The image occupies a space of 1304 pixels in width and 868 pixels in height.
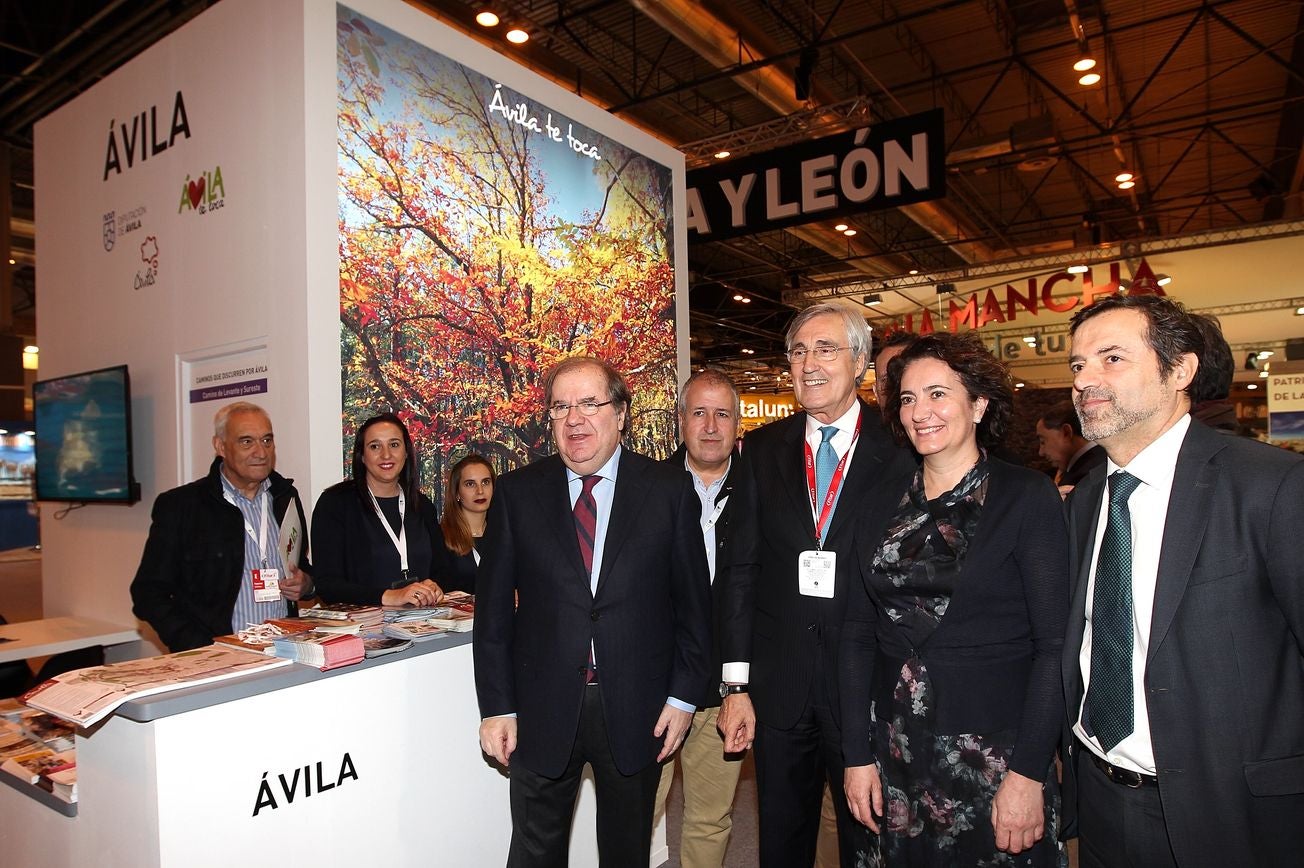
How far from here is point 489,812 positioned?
2.50 metres

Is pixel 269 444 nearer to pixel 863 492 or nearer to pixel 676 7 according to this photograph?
pixel 863 492

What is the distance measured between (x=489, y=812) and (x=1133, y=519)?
6.58 ft

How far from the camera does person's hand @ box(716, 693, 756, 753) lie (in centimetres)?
222

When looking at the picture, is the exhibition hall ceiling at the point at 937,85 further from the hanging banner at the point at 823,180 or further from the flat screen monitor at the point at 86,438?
the flat screen monitor at the point at 86,438

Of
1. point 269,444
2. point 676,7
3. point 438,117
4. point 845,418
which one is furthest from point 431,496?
point 676,7

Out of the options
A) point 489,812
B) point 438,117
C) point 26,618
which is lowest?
point 26,618

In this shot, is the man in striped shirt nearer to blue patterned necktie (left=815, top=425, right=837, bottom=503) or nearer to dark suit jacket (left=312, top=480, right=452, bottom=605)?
dark suit jacket (left=312, top=480, right=452, bottom=605)

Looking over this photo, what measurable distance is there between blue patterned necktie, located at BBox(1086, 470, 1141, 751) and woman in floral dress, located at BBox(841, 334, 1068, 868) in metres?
0.08

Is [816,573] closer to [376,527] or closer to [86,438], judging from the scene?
[376,527]

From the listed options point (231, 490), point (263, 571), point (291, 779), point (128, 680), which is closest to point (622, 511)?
point (291, 779)

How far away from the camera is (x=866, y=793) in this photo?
1.93 metres

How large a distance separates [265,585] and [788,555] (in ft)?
7.28

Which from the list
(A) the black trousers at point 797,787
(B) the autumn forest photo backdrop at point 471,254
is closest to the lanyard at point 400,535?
(B) the autumn forest photo backdrop at point 471,254

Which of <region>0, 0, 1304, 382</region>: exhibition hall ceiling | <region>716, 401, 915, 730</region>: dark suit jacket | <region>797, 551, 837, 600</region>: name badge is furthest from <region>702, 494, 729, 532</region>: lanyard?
<region>0, 0, 1304, 382</region>: exhibition hall ceiling
